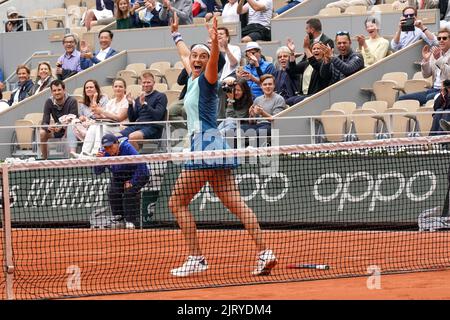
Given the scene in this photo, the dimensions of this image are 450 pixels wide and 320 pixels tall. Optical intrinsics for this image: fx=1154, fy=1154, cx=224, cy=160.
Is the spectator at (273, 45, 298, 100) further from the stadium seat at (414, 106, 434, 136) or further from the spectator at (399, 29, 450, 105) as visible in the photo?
the stadium seat at (414, 106, 434, 136)

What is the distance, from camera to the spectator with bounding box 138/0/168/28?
71.9 feet

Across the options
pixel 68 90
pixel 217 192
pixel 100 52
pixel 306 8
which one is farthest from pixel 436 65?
pixel 100 52

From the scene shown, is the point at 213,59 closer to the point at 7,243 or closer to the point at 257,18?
the point at 7,243

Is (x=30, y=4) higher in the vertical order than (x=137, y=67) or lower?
higher

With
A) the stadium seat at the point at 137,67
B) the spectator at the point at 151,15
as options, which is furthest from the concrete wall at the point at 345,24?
the spectator at the point at 151,15

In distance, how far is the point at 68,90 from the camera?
796 inches

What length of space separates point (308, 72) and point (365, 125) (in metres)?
2.40

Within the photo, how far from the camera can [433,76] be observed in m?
16.1

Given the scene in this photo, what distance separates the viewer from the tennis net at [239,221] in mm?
10547

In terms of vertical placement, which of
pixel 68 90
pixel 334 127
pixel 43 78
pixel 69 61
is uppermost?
pixel 69 61

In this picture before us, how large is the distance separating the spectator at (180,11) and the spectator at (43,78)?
2640 mm

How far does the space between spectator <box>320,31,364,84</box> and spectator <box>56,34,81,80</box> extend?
5.59 meters
